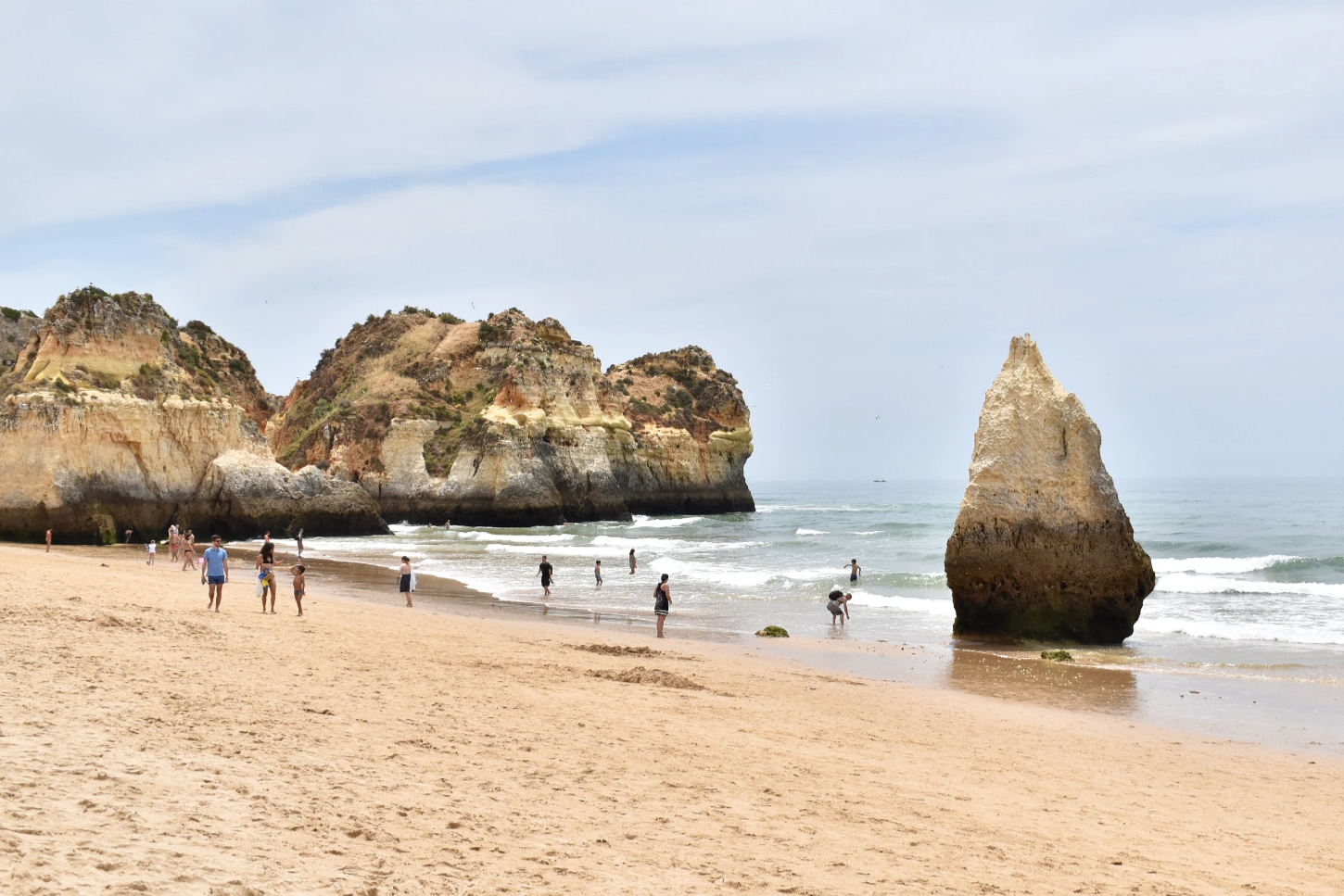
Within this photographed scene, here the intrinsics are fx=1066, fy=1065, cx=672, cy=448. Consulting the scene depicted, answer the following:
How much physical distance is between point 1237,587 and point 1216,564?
23.4 ft

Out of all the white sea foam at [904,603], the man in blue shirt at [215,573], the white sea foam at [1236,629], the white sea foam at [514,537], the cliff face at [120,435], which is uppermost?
the cliff face at [120,435]

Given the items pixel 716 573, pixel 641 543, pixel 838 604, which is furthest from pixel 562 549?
pixel 838 604

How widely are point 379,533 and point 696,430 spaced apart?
33.0 meters

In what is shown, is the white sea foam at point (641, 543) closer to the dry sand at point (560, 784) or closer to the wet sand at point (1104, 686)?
the wet sand at point (1104, 686)

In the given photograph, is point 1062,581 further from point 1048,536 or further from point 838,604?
point 838,604

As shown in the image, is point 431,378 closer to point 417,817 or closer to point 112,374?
point 112,374

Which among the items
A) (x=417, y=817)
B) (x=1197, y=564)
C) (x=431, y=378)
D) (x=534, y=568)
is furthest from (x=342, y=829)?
(x=431, y=378)

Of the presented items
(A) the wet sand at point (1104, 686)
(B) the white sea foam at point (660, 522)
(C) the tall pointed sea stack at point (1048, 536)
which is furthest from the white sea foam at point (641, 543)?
(C) the tall pointed sea stack at point (1048, 536)

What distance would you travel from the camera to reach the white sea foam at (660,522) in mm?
57244

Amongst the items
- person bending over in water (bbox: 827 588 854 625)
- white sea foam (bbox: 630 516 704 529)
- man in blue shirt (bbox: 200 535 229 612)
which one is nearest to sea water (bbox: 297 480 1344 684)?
person bending over in water (bbox: 827 588 854 625)

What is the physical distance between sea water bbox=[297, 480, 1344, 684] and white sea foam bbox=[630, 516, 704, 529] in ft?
4.27

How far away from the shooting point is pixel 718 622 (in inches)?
783

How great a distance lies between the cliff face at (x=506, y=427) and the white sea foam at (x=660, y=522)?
172cm

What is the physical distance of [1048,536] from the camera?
1639 centimetres
